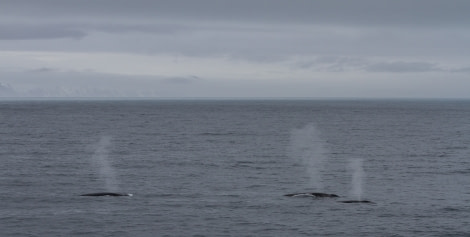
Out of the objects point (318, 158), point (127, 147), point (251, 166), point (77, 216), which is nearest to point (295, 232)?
point (77, 216)

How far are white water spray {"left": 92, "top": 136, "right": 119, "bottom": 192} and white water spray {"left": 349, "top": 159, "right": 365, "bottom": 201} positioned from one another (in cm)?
2486

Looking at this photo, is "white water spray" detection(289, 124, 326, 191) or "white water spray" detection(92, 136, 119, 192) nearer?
"white water spray" detection(92, 136, 119, 192)

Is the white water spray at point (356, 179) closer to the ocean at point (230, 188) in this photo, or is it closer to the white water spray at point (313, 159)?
the ocean at point (230, 188)

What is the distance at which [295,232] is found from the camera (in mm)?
55469

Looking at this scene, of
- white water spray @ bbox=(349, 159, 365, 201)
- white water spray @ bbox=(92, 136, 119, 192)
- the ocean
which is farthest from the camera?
white water spray @ bbox=(92, 136, 119, 192)

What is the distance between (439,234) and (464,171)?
39.9m

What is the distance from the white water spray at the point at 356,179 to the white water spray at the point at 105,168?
24.9m

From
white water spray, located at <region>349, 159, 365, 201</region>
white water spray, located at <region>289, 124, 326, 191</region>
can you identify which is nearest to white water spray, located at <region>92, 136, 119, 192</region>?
white water spray, located at <region>289, 124, 326, 191</region>

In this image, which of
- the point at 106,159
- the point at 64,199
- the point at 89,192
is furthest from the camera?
the point at 106,159

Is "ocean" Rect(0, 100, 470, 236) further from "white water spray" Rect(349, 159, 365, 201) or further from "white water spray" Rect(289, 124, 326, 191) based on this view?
"white water spray" Rect(289, 124, 326, 191)

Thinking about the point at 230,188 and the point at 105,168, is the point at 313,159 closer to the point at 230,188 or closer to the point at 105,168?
the point at 230,188

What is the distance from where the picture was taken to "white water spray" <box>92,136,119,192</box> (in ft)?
254

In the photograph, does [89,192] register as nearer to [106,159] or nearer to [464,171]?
[106,159]

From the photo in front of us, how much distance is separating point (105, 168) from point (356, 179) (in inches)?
1262
